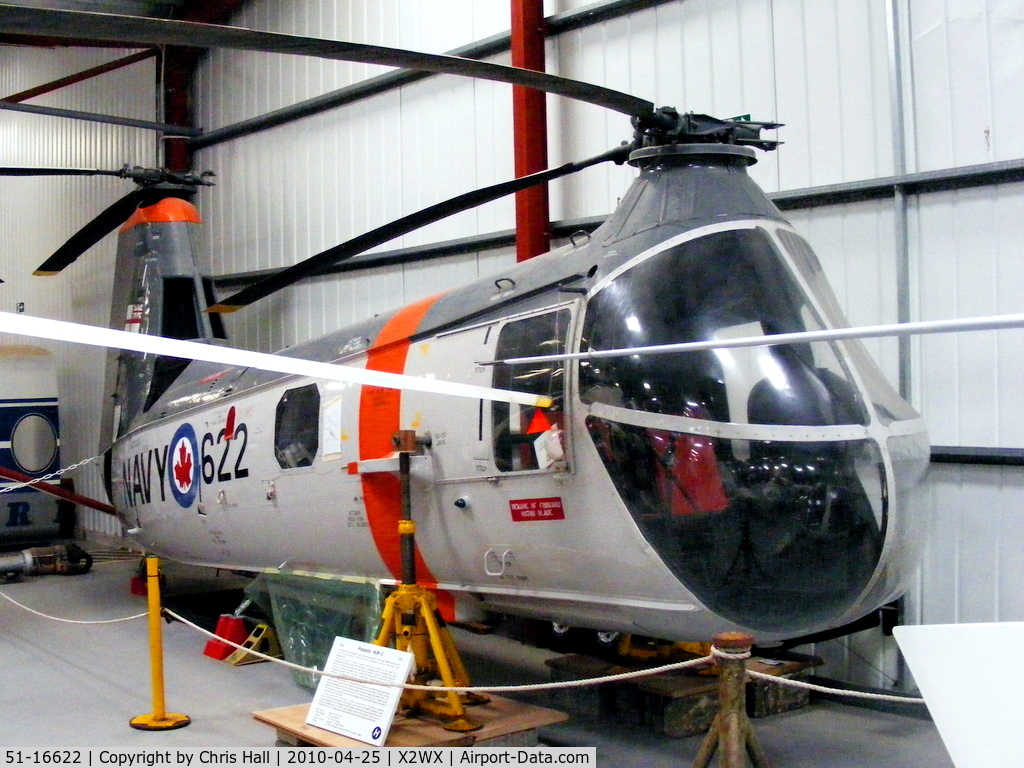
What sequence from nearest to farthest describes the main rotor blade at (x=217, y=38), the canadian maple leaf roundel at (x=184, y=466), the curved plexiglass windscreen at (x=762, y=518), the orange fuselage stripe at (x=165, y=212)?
the main rotor blade at (x=217, y=38), the curved plexiglass windscreen at (x=762, y=518), the canadian maple leaf roundel at (x=184, y=466), the orange fuselage stripe at (x=165, y=212)

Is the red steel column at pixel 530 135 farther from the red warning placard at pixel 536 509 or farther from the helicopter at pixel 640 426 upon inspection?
the red warning placard at pixel 536 509

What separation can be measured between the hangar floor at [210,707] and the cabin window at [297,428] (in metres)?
1.32

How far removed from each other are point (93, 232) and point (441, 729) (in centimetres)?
566

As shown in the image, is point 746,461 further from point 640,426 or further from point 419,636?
point 419,636

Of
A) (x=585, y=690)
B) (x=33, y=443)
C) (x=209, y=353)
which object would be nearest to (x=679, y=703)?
(x=585, y=690)

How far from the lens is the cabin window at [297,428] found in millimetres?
5492

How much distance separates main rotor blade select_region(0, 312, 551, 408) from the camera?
105 inches

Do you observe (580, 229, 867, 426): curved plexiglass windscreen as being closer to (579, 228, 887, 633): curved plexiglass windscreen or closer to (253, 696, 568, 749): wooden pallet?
(579, 228, 887, 633): curved plexiglass windscreen

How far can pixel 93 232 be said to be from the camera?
830cm

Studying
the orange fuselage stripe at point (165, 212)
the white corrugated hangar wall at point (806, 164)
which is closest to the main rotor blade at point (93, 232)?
the orange fuselage stripe at point (165, 212)

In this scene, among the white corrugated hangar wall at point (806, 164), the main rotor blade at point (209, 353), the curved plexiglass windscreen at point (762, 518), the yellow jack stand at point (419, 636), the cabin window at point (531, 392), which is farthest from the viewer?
the white corrugated hangar wall at point (806, 164)

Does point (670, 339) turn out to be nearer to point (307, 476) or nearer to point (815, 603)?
point (815, 603)

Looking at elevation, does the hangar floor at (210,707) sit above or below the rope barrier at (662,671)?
below

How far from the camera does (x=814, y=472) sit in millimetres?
3680
